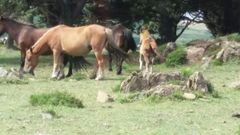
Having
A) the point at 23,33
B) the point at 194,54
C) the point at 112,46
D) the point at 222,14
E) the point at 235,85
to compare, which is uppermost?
the point at 222,14

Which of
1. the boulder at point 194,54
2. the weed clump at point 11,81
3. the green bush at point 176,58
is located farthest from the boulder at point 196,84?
the boulder at point 194,54

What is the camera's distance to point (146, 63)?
21.6 m

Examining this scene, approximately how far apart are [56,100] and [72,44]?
26.4ft

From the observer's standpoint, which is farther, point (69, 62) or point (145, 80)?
point (69, 62)

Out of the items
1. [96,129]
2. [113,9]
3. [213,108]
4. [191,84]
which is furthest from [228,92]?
[113,9]

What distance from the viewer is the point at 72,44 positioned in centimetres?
2077

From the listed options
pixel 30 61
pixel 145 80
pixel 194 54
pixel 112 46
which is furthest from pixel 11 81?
pixel 194 54

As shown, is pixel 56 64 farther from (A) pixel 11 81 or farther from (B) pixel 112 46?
(A) pixel 11 81

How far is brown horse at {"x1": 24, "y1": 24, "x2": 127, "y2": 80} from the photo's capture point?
67.0 feet

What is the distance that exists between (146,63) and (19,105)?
8966mm

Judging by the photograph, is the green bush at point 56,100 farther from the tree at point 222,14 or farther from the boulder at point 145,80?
the tree at point 222,14

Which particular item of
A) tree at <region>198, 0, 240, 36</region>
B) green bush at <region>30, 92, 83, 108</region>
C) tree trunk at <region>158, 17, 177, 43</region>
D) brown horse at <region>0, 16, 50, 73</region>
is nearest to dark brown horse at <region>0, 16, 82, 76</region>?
brown horse at <region>0, 16, 50, 73</region>

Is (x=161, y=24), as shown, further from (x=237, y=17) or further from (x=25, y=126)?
(x=25, y=126)

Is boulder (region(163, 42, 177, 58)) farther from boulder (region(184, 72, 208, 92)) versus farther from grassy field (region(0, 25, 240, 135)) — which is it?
boulder (region(184, 72, 208, 92))
